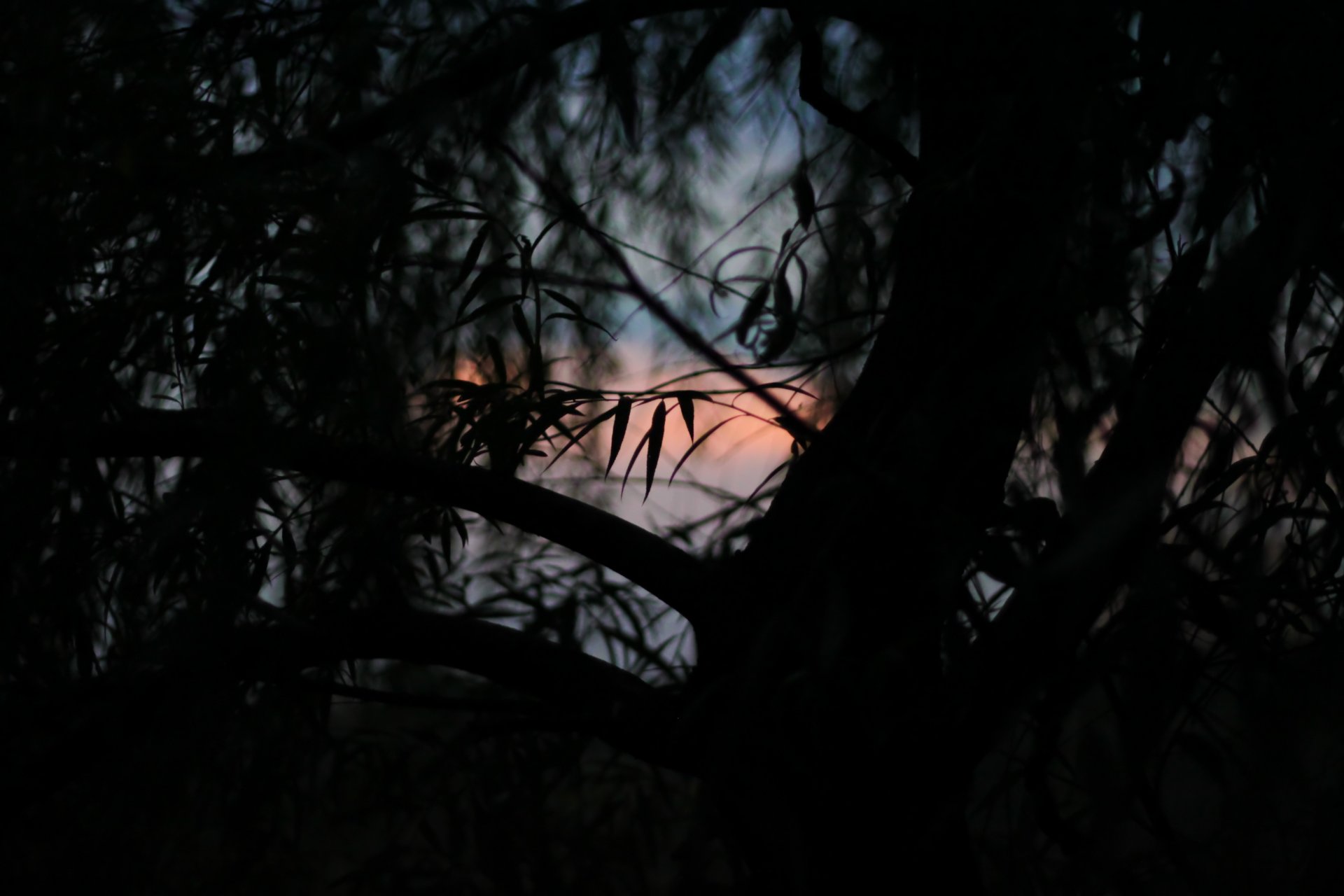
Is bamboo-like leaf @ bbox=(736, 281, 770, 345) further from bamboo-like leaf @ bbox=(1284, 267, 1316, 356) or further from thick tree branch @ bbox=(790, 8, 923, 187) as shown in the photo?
bamboo-like leaf @ bbox=(1284, 267, 1316, 356)

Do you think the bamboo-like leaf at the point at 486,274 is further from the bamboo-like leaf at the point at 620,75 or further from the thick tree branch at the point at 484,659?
the thick tree branch at the point at 484,659

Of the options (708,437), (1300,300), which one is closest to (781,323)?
(708,437)

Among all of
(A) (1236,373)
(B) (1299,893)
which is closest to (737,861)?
(B) (1299,893)

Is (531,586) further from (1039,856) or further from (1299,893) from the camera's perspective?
(1299,893)

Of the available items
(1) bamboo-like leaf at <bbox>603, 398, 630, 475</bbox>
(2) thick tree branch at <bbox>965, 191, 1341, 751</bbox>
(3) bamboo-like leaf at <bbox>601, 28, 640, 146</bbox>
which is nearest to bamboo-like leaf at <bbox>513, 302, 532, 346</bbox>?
(1) bamboo-like leaf at <bbox>603, 398, 630, 475</bbox>

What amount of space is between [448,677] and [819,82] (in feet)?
3.43

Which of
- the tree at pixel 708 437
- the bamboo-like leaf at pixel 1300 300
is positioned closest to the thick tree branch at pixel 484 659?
the tree at pixel 708 437

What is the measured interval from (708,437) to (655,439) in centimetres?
7

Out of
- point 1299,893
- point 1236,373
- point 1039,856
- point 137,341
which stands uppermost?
point 137,341

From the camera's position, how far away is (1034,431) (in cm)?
97

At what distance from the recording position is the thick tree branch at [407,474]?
3.15ft

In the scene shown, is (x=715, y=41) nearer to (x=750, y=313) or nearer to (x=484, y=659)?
(x=750, y=313)

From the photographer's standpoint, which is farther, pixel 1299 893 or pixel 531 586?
pixel 531 586

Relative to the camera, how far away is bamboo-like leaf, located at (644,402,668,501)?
0.99 m
